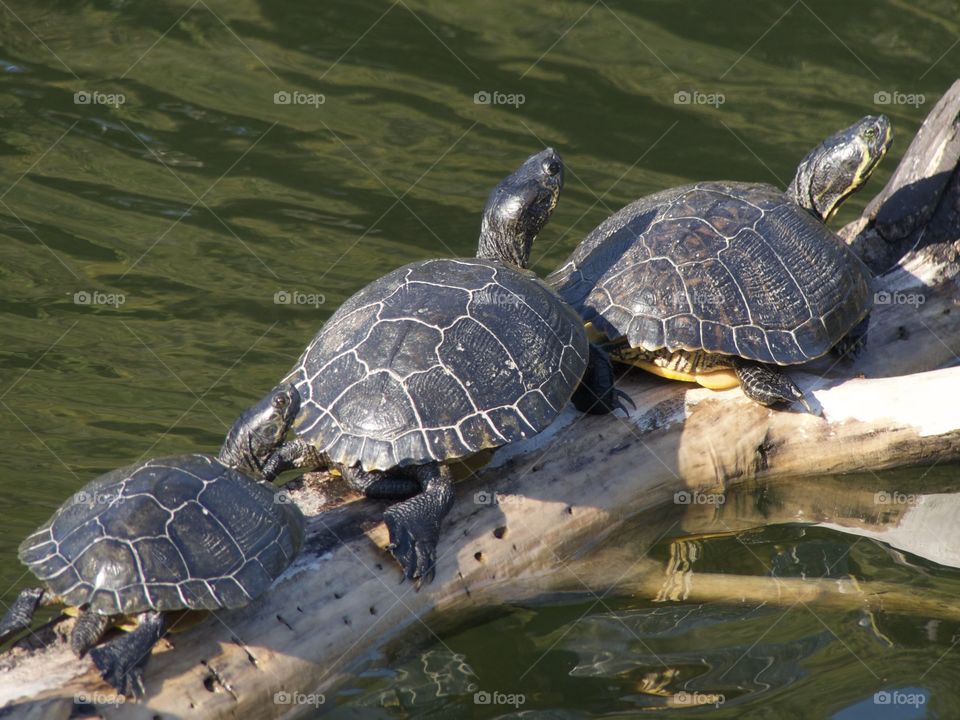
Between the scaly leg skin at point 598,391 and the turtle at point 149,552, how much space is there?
1.69m

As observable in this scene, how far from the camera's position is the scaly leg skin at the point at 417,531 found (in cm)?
477

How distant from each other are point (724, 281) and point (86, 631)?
349 centimetres

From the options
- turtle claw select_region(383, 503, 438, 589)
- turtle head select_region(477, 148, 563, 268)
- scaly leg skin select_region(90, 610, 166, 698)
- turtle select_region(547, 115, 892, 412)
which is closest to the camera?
scaly leg skin select_region(90, 610, 166, 698)

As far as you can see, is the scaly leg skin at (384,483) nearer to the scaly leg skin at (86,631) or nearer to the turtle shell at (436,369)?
the turtle shell at (436,369)

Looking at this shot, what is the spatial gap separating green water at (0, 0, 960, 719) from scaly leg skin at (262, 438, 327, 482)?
3.16 ft

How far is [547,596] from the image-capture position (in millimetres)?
5398

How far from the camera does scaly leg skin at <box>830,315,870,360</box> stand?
6246 mm

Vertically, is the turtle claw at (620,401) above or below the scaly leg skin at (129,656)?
above

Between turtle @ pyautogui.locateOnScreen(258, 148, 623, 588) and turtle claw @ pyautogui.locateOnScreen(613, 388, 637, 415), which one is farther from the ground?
turtle @ pyautogui.locateOnScreen(258, 148, 623, 588)

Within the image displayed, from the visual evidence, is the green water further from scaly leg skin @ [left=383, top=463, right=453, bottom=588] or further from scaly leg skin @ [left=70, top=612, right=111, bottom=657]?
scaly leg skin @ [left=70, top=612, right=111, bottom=657]

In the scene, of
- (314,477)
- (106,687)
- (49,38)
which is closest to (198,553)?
(106,687)

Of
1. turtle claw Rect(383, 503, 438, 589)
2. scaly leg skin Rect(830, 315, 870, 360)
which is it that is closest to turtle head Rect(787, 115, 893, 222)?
scaly leg skin Rect(830, 315, 870, 360)

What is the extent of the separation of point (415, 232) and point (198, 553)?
16.5ft

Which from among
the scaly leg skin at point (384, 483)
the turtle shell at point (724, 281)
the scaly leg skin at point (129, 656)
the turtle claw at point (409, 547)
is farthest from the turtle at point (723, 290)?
the scaly leg skin at point (129, 656)
